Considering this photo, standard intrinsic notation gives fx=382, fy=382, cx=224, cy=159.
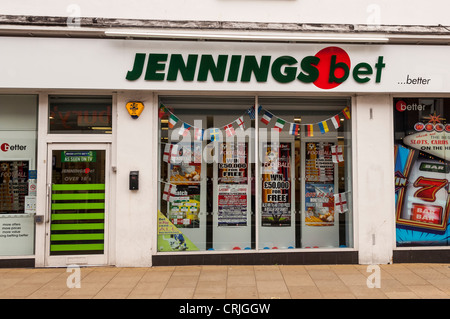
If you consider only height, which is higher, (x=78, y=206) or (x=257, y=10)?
(x=257, y=10)

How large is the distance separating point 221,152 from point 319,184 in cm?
196

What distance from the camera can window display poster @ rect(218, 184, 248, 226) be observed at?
7.13 metres

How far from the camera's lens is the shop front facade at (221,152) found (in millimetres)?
6586

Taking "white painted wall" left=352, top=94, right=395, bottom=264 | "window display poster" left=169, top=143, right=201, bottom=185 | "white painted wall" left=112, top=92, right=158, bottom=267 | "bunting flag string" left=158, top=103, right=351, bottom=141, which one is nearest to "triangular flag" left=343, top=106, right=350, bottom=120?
"bunting flag string" left=158, top=103, right=351, bottom=141

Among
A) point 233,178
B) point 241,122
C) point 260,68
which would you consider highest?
point 260,68

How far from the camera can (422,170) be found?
725 centimetres

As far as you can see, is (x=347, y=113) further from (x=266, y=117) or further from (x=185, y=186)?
(x=185, y=186)

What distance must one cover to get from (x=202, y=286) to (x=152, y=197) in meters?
1.90

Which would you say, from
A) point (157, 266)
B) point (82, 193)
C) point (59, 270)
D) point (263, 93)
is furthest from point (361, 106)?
point (59, 270)

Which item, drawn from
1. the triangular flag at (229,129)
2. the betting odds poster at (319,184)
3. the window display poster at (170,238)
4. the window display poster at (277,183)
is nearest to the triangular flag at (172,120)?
the triangular flag at (229,129)

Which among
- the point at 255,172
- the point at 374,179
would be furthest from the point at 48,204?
the point at 374,179

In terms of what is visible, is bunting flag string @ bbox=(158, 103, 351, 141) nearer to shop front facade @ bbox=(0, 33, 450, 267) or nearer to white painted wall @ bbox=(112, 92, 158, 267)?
shop front facade @ bbox=(0, 33, 450, 267)

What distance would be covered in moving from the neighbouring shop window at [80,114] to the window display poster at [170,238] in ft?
6.32

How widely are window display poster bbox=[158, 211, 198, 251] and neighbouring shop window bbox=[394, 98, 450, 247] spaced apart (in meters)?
3.93
